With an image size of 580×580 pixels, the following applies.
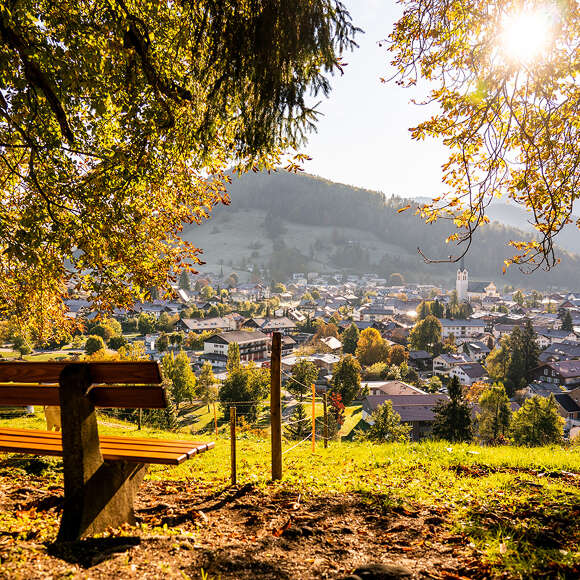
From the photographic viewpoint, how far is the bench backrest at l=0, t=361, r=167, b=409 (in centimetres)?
293

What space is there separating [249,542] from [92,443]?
1.30 m

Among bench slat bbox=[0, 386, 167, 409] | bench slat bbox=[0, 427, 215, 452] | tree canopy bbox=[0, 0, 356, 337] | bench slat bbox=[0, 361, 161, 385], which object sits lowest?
bench slat bbox=[0, 427, 215, 452]

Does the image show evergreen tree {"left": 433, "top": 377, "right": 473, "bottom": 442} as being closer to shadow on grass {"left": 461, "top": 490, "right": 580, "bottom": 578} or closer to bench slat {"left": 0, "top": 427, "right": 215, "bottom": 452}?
shadow on grass {"left": 461, "top": 490, "right": 580, "bottom": 578}

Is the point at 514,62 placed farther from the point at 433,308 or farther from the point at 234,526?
the point at 433,308

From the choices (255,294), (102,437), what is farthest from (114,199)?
(255,294)

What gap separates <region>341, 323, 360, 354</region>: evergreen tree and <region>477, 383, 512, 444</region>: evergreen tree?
36.6 meters

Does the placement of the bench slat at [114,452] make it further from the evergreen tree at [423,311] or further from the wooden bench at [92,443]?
the evergreen tree at [423,311]

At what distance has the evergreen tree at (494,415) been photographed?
2970 cm

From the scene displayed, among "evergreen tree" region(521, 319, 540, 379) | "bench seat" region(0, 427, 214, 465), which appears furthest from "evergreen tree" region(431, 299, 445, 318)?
"bench seat" region(0, 427, 214, 465)

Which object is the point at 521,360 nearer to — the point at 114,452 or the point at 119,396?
the point at 114,452

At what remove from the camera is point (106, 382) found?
293 centimetres

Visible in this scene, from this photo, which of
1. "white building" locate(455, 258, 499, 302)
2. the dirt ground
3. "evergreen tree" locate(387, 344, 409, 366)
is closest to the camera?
the dirt ground

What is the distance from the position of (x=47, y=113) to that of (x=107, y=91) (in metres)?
0.95

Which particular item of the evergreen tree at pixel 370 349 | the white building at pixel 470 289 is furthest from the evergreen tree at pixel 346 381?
the white building at pixel 470 289
